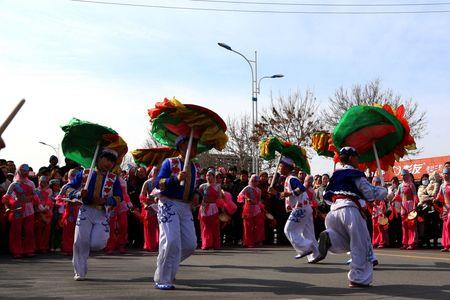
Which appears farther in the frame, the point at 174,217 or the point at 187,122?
the point at 187,122

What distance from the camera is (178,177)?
8383 millimetres

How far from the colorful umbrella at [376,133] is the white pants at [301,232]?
242 centimetres

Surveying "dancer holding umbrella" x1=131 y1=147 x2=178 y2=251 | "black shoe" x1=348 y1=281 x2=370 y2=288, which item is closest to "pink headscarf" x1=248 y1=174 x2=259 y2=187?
"dancer holding umbrella" x1=131 y1=147 x2=178 y2=251

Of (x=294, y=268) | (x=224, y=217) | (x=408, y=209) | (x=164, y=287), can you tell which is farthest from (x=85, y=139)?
(x=408, y=209)

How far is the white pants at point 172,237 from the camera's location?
27.2 feet

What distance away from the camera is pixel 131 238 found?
1700 centimetres

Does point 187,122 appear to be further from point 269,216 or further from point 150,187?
point 269,216

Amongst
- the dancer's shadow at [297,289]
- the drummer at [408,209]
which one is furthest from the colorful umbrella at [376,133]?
the drummer at [408,209]

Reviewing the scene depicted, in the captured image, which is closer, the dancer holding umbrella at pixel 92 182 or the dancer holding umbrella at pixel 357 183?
the dancer holding umbrella at pixel 357 183

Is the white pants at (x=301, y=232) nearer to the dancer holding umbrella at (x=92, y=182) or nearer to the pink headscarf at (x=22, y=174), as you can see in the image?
the dancer holding umbrella at (x=92, y=182)

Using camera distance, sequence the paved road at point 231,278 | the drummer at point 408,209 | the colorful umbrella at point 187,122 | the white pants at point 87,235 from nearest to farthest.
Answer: the paved road at point 231,278, the colorful umbrella at point 187,122, the white pants at point 87,235, the drummer at point 408,209

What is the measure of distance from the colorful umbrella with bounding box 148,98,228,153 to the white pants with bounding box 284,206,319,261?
363cm

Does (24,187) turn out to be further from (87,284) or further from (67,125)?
(87,284)

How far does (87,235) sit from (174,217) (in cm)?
160
